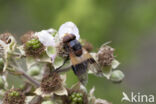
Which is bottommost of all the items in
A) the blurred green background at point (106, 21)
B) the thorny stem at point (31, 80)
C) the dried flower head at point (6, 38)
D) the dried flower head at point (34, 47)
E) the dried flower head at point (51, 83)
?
the dried flower head at point (51, 83)

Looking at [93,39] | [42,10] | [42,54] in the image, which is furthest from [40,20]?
[42,54]

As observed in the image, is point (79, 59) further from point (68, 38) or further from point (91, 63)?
point (68, 38)

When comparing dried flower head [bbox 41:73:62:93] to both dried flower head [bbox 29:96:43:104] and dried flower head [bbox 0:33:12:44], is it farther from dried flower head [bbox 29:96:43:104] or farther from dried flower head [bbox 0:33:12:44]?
dried flower head [bbox 0:33:12:44]

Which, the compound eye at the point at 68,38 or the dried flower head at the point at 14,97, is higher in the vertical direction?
the compound eye at the point at 68,38

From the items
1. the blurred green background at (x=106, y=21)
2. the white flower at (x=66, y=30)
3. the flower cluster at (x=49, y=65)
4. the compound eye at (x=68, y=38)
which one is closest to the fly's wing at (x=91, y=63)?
the flower cluster at (x=49, y=65)

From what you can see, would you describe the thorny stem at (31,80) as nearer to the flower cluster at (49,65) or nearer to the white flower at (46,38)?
the flower cluster at (49,65)
